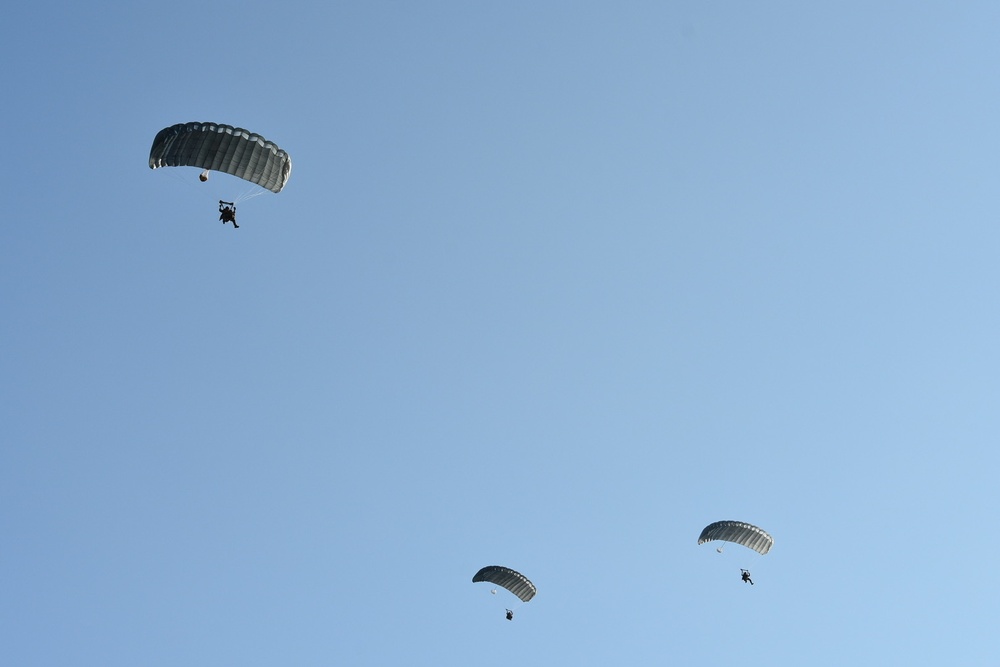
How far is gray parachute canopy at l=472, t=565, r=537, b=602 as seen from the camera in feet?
188

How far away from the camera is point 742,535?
53.9m

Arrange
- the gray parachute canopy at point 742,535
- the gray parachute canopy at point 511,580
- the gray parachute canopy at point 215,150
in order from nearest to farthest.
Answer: the gray parachute canopy at point 215,150
the gray parachute canopy at point 742,535
the gray parachute canopy at point 511,580

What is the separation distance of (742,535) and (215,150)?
3684 centimetres

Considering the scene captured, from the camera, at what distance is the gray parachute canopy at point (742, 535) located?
53.8 metres

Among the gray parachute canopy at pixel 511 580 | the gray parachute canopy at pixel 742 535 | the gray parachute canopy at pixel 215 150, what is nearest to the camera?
the gray parachute canopy at pixel 215 150

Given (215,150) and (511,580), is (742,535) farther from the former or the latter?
(215,150)

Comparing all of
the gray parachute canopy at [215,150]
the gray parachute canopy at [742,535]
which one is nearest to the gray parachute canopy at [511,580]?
the gray parachute canopy at [742,535]

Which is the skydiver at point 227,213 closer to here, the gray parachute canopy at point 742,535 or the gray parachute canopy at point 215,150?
the gray parachute canopy at point 215,150

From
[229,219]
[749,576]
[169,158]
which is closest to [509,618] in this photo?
[749,576]

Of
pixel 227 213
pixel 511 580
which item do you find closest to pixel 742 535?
pixel 511 580

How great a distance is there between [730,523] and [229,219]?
33.6 meters

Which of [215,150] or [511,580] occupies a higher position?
[215,150]

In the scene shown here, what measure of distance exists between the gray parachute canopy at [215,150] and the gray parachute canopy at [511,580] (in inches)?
1243

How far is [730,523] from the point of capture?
5412 cm
